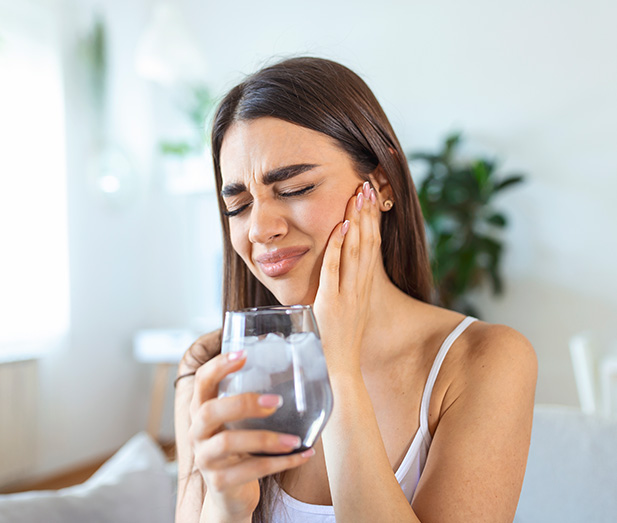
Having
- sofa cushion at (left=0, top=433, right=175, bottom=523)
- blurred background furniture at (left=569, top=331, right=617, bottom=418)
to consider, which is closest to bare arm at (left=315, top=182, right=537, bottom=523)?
sofa cushion at (left=0, top=433, right=175, bottom=523)

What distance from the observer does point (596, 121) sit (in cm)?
365

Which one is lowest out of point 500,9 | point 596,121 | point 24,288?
point 24,288

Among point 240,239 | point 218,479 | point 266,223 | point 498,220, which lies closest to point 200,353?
point 240,239

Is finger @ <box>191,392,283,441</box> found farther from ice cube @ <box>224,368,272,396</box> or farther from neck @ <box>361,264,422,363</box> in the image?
neck @ <box>361,264,422,363</box>

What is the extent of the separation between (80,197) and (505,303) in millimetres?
3169

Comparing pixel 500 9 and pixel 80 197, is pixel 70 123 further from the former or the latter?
pixel 500 9

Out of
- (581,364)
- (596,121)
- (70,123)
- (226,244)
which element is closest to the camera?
(226,244)

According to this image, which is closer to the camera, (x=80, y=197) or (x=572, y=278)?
(x=572, y=278)

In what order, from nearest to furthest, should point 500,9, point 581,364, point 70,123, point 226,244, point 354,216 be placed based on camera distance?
point 354,216, point 226,244, point 581,364, point 500,9, point 70,123

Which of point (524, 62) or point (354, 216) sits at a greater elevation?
point (524, 62)

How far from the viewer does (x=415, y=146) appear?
4.28m

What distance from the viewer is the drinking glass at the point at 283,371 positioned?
0.60 m

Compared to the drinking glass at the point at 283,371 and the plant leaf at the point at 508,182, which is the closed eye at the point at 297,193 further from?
the plant leaf at the point at 508,182

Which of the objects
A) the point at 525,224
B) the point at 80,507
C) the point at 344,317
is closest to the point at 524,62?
the point at 525,224
